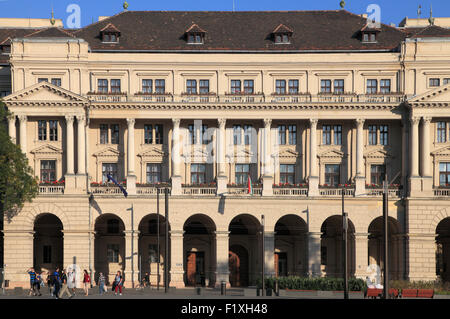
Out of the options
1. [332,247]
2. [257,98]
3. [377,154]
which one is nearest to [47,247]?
[257,98]

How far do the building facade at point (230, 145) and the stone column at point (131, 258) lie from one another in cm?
13

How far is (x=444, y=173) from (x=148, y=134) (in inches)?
1104

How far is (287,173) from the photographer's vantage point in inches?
3317

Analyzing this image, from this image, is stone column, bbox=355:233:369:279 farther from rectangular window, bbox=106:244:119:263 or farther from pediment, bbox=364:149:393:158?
rectangular window, bbox=106:244:119:263

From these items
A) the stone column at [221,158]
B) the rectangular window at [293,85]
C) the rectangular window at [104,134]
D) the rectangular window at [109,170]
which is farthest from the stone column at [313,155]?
the rectangular window at [104,134]

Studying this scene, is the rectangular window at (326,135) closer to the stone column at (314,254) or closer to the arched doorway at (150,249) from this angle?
the stone column at (314,254)

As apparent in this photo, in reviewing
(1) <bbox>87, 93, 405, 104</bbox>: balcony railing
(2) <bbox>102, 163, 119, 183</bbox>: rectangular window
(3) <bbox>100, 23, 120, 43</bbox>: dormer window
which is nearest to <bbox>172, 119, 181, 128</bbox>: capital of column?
(1) <bbox>87, 93, 405, 104</bbox>: balcony railing

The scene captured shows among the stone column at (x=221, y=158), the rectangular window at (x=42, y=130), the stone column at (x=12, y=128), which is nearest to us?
the stone column at (x=12, y=128)

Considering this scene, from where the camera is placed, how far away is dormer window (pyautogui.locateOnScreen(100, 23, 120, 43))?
275 feet

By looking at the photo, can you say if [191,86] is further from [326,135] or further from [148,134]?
[326,135]

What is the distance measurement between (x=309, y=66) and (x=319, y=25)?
6147 millimetres

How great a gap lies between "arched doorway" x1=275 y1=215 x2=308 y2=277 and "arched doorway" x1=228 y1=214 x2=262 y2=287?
2.30 metres

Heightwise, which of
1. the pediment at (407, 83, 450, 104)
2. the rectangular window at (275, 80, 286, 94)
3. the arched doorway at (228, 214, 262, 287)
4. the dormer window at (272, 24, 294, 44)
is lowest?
the arched doorway at (228, 214, 262, 287)

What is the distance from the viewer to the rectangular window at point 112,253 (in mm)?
83812
